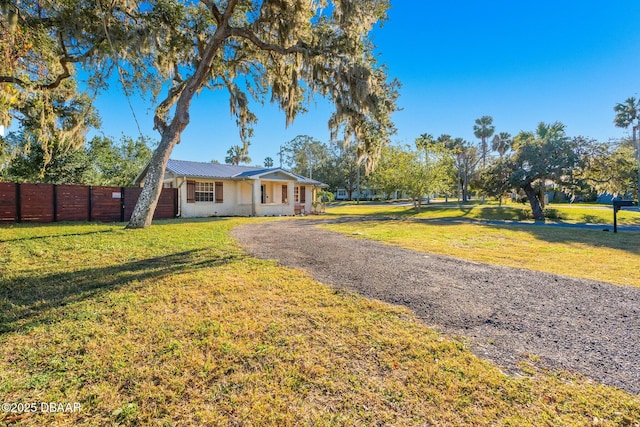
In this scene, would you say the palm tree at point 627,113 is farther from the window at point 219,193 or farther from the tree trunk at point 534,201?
the window at point 219,193

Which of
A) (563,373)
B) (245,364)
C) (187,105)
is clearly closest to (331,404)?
(245,364)

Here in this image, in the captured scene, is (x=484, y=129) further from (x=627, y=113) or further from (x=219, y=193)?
(x=219, y=193)

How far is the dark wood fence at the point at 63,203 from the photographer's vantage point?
11914 millimetres

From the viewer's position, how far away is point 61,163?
19266 millimetres

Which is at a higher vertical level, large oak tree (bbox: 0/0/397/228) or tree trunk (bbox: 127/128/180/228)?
large oak tree (bbox: 0/0/397/228)

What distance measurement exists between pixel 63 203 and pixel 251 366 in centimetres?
1520

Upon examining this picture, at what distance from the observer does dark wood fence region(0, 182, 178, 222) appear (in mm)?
11914

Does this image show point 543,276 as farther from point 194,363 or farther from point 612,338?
point 194,363

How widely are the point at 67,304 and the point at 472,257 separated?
7192 mm

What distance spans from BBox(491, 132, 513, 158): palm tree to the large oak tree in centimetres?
4268

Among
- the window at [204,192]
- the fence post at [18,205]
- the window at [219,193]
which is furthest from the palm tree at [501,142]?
the fence post at [18,205]

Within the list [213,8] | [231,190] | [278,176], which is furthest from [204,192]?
[213,8]

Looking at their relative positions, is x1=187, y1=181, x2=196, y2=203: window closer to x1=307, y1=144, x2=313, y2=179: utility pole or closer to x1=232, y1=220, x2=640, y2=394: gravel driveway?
x1=232, y1=220, x2=640, y2=394: gravel driveway

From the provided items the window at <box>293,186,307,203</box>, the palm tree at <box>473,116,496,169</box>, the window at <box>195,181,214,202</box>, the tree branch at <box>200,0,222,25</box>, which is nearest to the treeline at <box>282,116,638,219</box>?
the window at <box>293,186,307,203</box>
